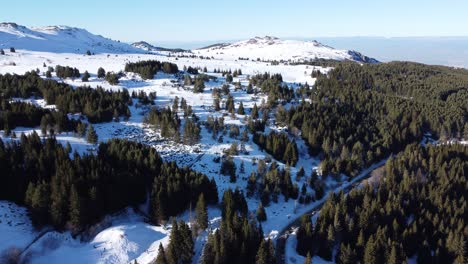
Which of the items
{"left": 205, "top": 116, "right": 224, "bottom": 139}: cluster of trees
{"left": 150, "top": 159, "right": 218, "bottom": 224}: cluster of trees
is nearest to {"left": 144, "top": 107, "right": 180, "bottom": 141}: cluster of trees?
{"left": 205, "top": 116, "right": 224, "bottom": 139}: cluster of trees

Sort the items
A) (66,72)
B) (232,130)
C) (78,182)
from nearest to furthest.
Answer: (78,182)
(232,130)
(66,72)

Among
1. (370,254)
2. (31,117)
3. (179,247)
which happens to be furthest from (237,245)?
(31,117)

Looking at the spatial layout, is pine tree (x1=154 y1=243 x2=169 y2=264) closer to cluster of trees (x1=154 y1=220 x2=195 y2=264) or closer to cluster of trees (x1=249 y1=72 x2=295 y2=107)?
cluster of trees (x1=154 y1=220 x2=195 y2=264)

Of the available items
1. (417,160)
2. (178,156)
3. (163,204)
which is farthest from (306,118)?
(163,204)

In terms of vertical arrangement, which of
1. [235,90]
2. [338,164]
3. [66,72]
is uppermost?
[66,72]

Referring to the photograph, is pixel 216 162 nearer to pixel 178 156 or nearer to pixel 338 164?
pixel 178 156

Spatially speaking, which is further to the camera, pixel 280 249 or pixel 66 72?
pixel 66 72
